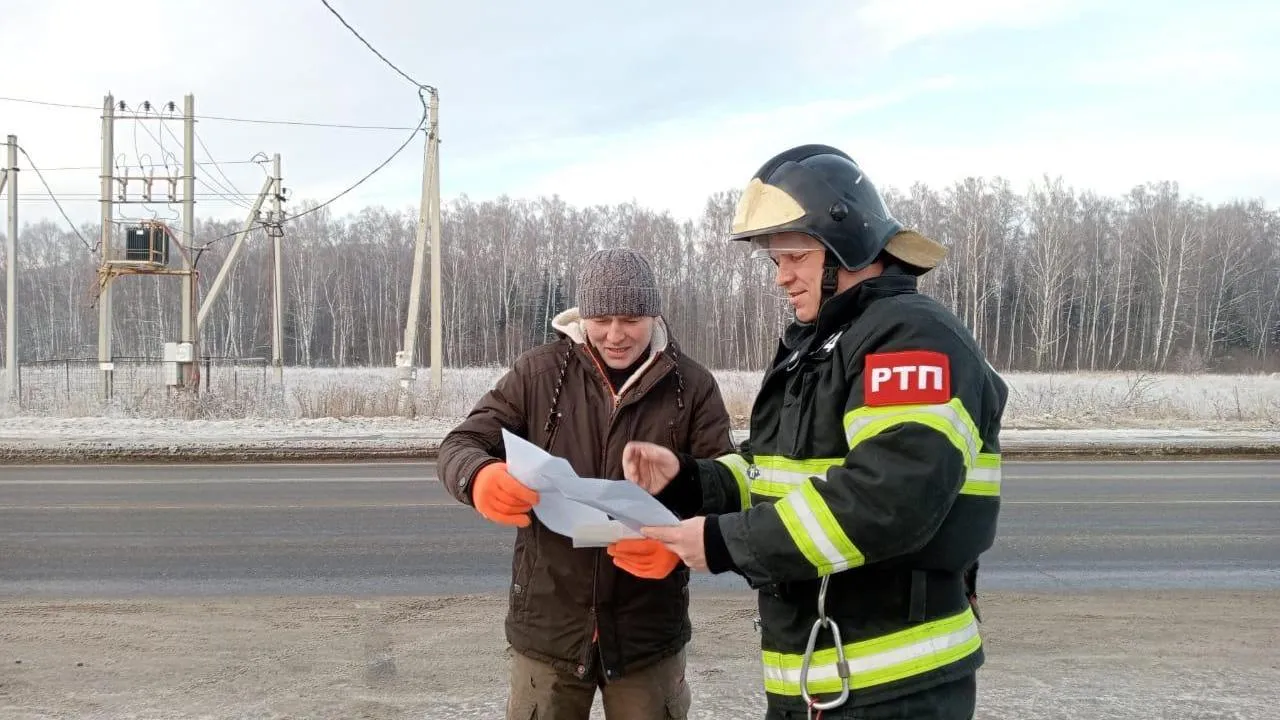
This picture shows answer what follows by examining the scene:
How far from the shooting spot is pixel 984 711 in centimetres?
401

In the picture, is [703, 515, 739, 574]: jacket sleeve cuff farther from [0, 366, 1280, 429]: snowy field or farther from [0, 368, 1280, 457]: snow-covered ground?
[0, 366, 1280, 429]: snowy field

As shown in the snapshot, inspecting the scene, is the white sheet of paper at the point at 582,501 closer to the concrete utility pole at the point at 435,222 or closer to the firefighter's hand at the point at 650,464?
the firefighter's hand at the point at 650,464

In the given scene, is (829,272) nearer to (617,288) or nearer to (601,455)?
(617,288)

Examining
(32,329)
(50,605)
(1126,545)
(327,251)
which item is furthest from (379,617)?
(32,329)

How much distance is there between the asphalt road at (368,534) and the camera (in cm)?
636

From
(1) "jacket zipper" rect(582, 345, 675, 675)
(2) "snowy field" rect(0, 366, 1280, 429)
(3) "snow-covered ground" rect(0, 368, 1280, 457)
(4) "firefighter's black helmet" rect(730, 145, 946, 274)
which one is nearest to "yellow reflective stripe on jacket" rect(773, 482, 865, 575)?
(4) "firefighter's black helmet" rect(730, 145, 946, 274)

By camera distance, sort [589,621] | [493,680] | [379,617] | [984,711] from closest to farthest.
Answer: [589,621]
[984,711]
[493,680]
[379,617]

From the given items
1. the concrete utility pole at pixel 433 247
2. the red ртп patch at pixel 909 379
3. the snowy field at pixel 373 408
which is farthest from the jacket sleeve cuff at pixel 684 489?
the concrete utility pole at pixel 433 247

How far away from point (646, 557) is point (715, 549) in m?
0.30

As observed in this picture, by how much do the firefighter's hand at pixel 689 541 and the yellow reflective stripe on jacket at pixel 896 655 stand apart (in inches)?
12.2

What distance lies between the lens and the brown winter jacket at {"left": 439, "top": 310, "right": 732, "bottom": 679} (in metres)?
2.66

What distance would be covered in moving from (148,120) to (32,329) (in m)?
48.1

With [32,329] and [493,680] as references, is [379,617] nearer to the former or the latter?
[493,680]

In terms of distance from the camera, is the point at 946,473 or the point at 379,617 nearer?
the point at 946,473
